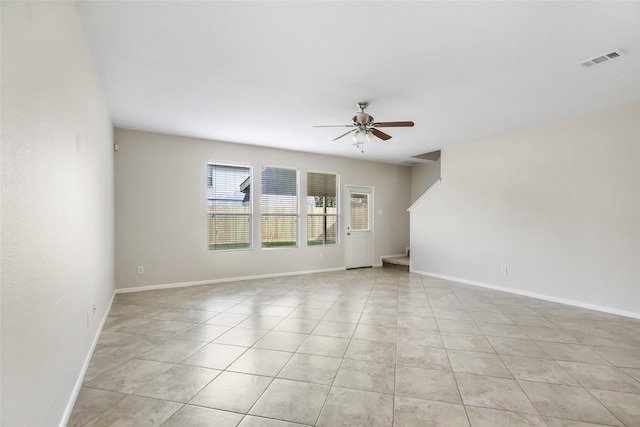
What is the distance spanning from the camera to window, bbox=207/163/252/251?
5.78 metres

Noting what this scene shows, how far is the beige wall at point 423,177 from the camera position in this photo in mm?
8023

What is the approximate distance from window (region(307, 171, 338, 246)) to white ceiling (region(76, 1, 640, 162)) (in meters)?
2.39

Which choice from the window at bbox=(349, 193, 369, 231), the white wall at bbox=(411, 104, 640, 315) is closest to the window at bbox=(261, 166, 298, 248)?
the window at bbox=(349, 193, 369, 231)

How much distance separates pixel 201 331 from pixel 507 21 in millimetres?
3999

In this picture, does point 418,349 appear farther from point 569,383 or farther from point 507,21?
point 507,21

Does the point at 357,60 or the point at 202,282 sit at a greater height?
the point at 357,60

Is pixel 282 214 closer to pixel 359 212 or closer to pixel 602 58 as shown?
pixel 359 212

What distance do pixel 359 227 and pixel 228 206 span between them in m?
3.31

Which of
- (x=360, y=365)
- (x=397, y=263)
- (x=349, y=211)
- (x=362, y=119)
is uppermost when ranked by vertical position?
(x=362, y=119)

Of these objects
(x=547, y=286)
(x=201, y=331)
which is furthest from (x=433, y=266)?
(x=201, y=331)

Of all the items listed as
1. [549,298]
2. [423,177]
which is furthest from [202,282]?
[423,177]

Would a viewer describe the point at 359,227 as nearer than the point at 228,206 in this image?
No

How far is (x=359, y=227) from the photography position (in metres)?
7.69

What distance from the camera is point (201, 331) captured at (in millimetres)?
3385
